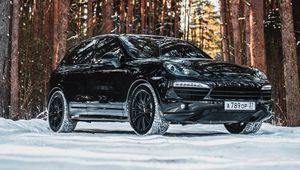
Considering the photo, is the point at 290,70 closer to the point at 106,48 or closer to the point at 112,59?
the point at 106,48

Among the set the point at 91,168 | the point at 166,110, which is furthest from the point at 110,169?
the point at 166,110

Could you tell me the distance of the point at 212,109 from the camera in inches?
293

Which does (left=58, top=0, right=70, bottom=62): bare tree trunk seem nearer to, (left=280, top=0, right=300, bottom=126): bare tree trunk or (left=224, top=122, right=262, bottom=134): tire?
(left=280, top=0, right=300, bottom=126): bare tree trunk

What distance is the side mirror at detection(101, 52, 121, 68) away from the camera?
27.6ft

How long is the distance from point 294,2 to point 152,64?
13.2 metres

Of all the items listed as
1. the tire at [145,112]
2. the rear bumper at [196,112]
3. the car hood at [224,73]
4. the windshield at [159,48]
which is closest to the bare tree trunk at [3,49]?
the windshield at [159,48]

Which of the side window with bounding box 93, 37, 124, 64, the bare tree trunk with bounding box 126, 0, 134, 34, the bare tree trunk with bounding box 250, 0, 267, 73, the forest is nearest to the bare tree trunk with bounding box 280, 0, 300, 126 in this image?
the forest

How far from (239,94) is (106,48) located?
2628 millimetres

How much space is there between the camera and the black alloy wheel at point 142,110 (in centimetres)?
765

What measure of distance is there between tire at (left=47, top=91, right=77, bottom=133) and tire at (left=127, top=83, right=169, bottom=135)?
1.81 meters

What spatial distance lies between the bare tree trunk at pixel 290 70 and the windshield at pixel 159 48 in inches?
150

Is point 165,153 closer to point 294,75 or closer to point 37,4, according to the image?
point 294,75

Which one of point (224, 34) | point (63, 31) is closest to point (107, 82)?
point (63, 31)

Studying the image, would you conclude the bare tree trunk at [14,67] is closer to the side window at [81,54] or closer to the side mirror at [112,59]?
the side window at [81,54]
